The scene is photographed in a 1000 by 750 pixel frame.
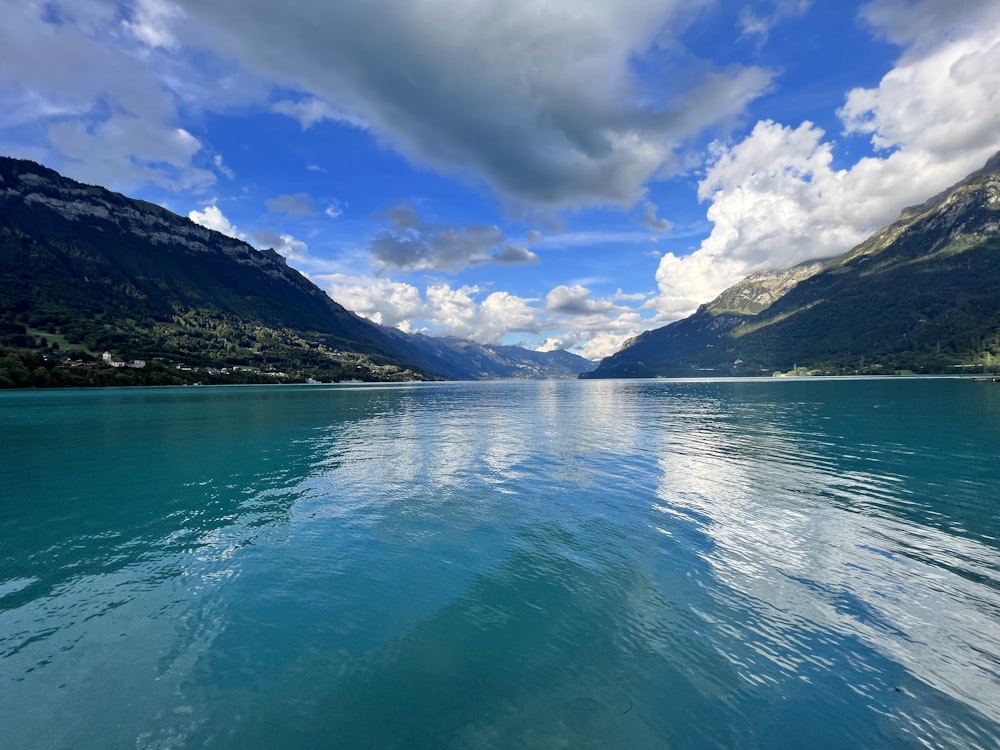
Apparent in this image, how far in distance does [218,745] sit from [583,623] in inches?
402

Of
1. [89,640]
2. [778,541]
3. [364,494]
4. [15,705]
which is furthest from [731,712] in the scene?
[364,494]

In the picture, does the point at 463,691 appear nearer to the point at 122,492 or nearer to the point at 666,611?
the point at 666,611

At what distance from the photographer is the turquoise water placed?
9.89 meters

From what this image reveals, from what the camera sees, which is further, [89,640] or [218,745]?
[89,640]

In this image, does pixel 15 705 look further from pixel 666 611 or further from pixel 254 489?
pixel 254 489

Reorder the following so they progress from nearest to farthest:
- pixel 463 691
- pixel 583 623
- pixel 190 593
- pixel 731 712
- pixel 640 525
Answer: pixel 731 712 → pixel 463 691 → pixel 583 623 → pixel 190 593 → pixel 640 525

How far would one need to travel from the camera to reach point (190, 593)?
646 inches

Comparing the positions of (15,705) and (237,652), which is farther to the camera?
(237,652)

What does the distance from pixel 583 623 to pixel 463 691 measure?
195 inches

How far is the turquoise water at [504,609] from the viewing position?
989 cm

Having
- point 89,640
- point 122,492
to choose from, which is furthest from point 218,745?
point 122,492

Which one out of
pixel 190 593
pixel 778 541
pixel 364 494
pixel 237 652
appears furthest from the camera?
pixel 364 494

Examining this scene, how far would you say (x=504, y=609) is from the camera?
15250 mm

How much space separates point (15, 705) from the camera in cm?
1027
